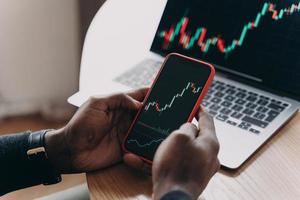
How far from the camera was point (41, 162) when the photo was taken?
27.8 inches

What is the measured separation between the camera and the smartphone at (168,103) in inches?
25.3

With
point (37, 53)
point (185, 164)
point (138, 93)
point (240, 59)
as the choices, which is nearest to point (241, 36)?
point (240, 59)

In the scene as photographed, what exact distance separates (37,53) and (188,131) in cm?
109

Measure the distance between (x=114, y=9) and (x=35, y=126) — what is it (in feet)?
2.61

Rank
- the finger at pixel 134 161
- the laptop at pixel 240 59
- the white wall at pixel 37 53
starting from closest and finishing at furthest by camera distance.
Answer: the finger at pixel 134 161, the laptop at pixel 240 59, the white wall at pixel 37 53

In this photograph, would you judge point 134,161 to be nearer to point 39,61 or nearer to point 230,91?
point 230,91

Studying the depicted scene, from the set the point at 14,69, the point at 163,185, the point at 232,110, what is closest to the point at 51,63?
the point at 14,69

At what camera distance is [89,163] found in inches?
26.6

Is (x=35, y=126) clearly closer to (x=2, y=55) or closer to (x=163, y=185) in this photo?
(x=2, y=55)

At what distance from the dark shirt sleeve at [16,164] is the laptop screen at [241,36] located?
0.40 metres

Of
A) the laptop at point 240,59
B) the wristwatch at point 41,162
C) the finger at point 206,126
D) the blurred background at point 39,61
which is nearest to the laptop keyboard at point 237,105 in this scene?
the laptop at point 240,59

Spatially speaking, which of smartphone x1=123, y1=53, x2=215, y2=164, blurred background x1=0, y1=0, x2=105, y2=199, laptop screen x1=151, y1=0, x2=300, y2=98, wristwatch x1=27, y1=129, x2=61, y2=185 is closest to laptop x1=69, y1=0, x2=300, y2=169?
laptop screen x1=151, y1=0, x2=300, y2=98

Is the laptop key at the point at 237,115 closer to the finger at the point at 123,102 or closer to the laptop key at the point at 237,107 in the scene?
the laptop key at the point at 237,107

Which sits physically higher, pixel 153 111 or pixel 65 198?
pixel 153 111
